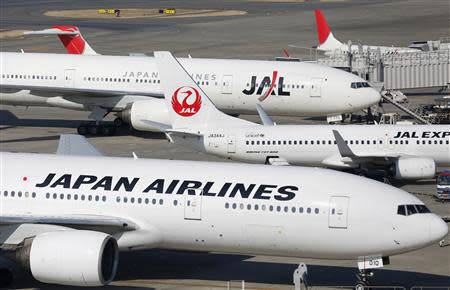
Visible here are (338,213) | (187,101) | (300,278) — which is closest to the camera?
(300,278)

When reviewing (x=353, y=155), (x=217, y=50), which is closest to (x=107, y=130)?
(x=353, y=155)

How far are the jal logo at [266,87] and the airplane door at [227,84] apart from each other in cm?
92

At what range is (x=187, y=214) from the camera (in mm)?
34625

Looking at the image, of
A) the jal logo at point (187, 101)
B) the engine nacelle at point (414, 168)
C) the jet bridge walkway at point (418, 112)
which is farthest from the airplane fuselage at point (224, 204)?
the jet bridge walkway at point (418, 112)

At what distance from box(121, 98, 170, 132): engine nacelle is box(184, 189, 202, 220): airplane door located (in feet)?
89.9

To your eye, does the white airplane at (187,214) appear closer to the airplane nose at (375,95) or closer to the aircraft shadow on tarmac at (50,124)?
the aircraft shadow on tarmac at (50,124)

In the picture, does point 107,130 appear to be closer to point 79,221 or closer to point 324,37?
point 79,221

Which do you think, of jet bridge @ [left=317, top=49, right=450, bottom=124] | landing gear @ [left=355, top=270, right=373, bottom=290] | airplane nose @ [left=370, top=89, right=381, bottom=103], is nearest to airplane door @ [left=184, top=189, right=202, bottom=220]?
landing gear @ [left=355, top=270, right=373, bottom=290]

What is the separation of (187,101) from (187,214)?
1712 centimetres

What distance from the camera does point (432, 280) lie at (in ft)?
118

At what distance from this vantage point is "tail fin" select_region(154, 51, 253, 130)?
50.9 m

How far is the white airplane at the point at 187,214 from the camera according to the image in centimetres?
3300

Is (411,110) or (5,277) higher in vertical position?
(411,110)

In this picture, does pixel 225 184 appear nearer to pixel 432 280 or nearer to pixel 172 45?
pixel 432 280
